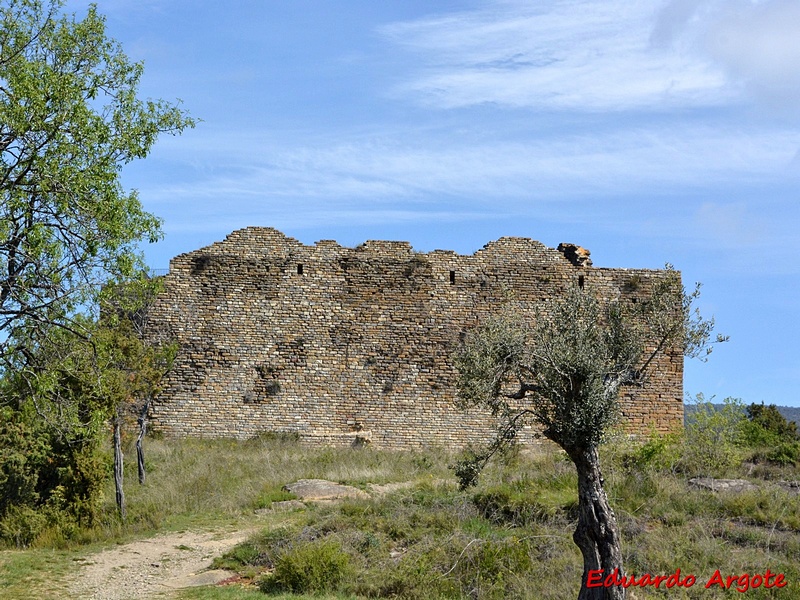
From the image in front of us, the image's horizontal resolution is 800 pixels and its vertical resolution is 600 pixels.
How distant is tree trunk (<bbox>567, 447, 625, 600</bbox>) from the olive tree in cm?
1

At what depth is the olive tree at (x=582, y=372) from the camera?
36.1ft

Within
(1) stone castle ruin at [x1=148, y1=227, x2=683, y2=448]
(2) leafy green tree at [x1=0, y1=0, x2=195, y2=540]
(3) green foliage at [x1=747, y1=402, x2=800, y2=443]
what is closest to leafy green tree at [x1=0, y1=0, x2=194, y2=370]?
(2) leafy green tree at [x1=0, y1=0, x2=195, y2=540]

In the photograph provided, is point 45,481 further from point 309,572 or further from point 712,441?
point 712,441

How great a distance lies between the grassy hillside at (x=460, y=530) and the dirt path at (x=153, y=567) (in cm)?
35

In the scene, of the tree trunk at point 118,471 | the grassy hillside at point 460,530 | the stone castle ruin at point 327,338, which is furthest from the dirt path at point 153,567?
the stone castle ruin at point 327,338

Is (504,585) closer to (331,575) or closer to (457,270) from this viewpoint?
(331,575)

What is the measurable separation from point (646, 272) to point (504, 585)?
47.2 ft

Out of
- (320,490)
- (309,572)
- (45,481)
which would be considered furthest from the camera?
(320,490)

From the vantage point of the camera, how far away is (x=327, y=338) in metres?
23.1

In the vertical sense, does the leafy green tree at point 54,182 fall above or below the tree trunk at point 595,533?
above

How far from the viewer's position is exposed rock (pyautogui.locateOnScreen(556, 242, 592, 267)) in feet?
80.4

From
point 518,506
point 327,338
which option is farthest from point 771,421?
point 518,506

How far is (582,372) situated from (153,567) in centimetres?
731

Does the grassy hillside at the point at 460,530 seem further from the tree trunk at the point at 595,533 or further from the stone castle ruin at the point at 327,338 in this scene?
the stone castle ruin at the point at 327,338
